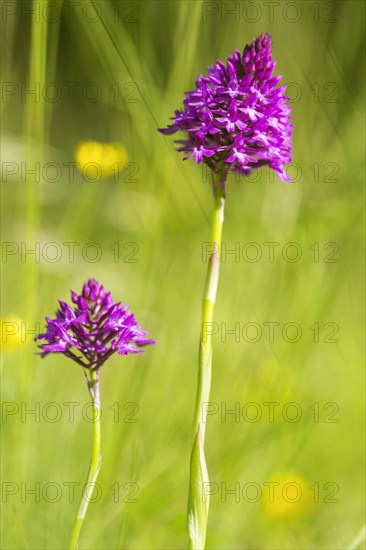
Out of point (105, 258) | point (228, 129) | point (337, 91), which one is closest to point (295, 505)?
point (228, 129)

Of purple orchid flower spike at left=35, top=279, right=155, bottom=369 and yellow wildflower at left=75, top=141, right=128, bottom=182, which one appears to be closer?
purple orchid flower spike at left=35, top=279, right=155, bottom=369

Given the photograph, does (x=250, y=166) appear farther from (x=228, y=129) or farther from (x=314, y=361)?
(x=314, y=361)

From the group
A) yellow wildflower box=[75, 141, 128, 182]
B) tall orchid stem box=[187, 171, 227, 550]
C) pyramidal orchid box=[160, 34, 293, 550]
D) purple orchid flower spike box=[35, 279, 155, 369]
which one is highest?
yellow wildflower box=[75, 141, 128, 182]

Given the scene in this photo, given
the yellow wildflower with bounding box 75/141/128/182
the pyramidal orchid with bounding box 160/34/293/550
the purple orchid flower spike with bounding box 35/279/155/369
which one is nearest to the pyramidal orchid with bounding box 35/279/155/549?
the purple orchid flower spike with bounding box 35/279/155/369

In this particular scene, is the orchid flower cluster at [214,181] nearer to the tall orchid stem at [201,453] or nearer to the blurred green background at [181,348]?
the tall orchid stem at [201,453]

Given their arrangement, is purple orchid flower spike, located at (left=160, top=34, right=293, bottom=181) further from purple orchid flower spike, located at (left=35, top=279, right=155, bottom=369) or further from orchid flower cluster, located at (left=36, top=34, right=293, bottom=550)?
purple orchid flower spike, located at (left=35, top=279, right=155, bottom=369)

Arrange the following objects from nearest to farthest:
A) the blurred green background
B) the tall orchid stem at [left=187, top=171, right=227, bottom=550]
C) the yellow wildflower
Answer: the tall orchid stem at [left=187, top=171, right=227, bottom=550], the blurred green background, the yellow wildflower
